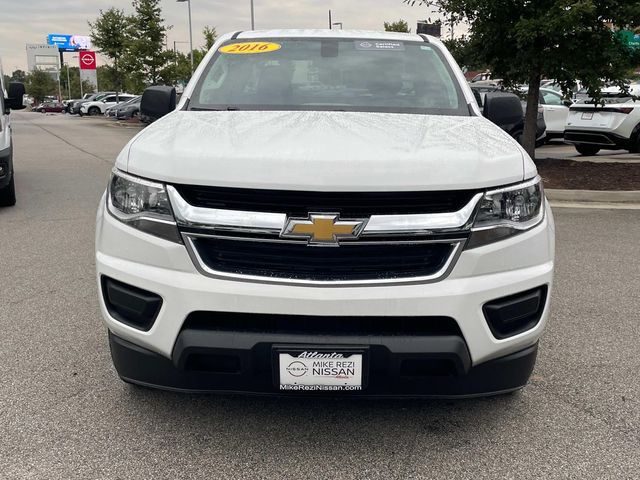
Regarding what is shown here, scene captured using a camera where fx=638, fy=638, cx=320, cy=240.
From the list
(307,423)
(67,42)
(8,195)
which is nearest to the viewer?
(307,423)

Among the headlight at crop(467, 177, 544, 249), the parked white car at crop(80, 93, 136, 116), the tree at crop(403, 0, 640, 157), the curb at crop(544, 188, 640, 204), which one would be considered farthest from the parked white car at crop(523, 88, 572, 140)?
the parked white car at crop(80, 93, 136, 116)

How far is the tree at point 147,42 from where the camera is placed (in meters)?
32.9

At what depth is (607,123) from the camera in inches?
482

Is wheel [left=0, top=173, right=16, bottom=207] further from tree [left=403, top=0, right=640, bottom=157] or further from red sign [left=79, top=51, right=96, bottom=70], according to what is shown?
red sign [left=79, top=51, right=96, bottom=70]

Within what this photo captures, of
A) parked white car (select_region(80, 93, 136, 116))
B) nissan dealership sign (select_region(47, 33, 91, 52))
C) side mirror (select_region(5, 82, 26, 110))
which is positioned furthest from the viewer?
nissan dealership sign (select_region(47, 33, 91, 52))

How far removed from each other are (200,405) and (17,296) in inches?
92.6

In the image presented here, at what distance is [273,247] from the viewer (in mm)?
2414

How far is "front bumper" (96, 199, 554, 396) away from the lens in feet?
7.72

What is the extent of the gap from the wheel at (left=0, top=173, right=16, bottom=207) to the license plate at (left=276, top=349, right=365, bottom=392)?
6.74 metres

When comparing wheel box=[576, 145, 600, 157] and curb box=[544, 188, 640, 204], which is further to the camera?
wheel box=[576, 145, 600, 157]

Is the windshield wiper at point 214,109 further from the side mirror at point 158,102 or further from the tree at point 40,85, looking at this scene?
the tree at point 40,85

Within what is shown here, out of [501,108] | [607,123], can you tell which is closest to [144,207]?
[501,108]

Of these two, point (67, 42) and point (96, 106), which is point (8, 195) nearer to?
point (96, 106)

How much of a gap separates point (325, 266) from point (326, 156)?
42 centimetres
